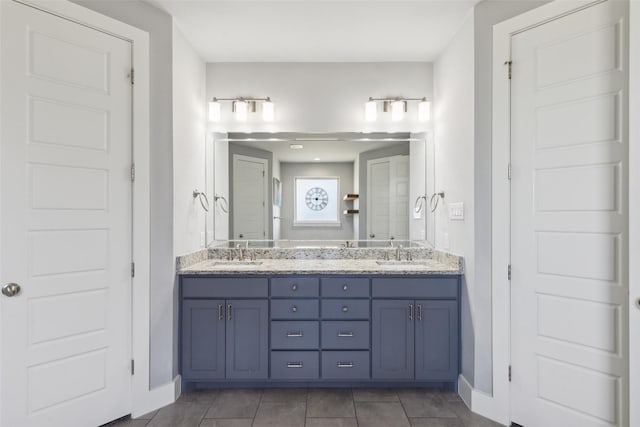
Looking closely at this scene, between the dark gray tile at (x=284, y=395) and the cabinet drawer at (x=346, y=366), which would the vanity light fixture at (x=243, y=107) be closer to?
the cabinet drawer at (x=346, y=366)

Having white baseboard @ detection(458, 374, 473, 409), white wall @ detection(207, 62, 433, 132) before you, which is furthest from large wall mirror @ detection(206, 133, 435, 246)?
white baseboard @ detection(458, 374, 473, 409)

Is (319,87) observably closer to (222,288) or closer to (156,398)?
(222,288)

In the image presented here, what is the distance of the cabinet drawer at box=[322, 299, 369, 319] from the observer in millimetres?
2176

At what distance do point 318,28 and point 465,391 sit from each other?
2.70 m

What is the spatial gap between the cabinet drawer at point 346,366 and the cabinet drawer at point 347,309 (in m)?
0.26

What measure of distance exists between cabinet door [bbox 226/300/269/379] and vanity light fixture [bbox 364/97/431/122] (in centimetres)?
175

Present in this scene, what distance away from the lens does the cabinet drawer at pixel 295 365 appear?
217cm

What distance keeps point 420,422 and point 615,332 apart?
1.15 metres

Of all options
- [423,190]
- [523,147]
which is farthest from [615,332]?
[423,190]

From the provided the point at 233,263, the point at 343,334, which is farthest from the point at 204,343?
the point at 343,334
